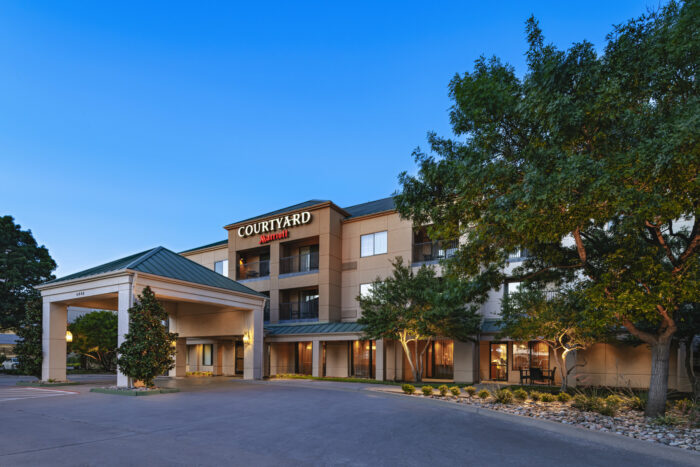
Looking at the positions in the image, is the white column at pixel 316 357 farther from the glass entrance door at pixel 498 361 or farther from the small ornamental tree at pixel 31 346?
the small ornamental tree at pixel 31 346

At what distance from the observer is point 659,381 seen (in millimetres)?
11141

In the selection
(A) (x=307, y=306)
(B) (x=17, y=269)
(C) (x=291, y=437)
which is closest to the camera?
(C) (x=291, y=437)

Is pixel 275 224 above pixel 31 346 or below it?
above

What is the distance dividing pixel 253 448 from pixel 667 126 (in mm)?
9063

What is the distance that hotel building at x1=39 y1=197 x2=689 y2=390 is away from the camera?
67.9ft

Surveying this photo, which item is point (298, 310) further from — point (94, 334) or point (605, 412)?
point (605, 412)

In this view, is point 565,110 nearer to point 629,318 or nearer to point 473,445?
point 629,318

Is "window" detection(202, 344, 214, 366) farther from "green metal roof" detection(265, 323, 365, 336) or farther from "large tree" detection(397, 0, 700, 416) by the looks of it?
"large tree" detection(397, 0, 700, 416)

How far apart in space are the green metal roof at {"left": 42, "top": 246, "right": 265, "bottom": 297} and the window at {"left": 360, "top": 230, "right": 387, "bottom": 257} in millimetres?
7860

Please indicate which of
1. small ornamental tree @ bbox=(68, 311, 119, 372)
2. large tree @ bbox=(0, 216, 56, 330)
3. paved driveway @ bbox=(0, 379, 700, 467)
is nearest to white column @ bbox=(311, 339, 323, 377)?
paved driveway @ bbox=(0, 379, 700, 467)

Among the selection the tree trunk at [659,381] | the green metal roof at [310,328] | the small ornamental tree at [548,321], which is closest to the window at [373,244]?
the green metal roof at [310,328]

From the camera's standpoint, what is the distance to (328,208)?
29.0m

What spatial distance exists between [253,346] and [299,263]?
8.67 m

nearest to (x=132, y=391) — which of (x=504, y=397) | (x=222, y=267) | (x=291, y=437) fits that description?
(x=291, y=437)
